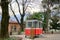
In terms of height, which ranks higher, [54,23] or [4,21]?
[4,21]

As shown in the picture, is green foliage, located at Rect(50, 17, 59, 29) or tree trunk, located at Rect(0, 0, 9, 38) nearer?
tree trunk, located at Rect(0, 0, 9, 38)

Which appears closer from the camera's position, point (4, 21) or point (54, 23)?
point (4, 21)

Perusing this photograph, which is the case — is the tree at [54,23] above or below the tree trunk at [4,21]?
below

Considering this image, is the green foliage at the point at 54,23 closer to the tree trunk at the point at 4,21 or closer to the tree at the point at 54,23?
the tree at the point at 54,23

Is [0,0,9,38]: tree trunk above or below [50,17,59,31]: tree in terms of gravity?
above

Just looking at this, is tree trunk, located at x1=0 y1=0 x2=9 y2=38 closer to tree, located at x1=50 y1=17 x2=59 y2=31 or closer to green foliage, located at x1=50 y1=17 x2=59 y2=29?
tree, located at x1=50 y1=17 x2=59 y2=31

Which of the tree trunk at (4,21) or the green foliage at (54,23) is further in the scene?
the green foliage at (54,23)

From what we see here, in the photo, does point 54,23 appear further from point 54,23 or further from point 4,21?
point 4,21

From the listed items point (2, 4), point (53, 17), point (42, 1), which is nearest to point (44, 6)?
point (42, 1)

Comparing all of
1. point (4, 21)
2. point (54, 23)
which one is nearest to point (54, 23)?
point (54, 23)

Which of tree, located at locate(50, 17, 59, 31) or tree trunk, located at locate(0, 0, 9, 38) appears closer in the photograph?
tree trunk, located at locate(0, 0, 9, 38)

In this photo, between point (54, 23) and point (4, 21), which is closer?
point (4, 21)

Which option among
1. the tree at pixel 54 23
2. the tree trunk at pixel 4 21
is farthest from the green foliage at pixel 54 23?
the tree trunk at pixel 4 21

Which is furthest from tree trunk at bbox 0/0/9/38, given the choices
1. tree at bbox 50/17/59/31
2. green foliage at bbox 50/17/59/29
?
green foliage at bbox 50/17/59/29
